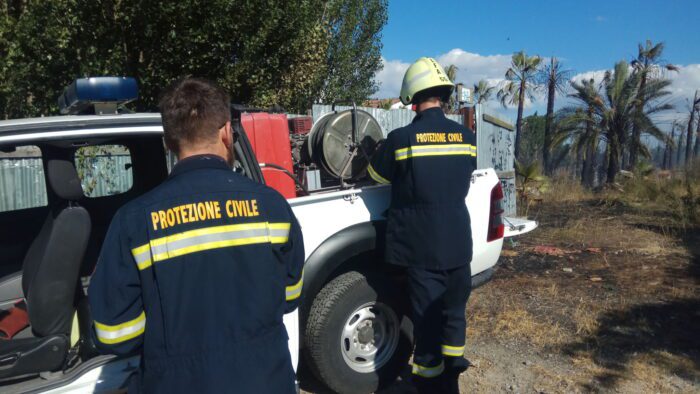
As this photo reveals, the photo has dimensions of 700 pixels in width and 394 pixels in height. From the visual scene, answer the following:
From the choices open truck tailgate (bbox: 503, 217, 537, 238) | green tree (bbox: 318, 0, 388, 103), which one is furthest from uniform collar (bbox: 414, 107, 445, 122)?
green tree (bbox: 318, 0, 388, 103)

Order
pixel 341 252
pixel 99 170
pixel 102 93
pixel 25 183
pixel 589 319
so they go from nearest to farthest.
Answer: pixel 102 93 → pixel 341 252 → pixel 589 319 → pixel 25 183 → pixel 99 170

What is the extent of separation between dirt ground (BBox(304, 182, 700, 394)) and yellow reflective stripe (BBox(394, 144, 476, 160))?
1611mm

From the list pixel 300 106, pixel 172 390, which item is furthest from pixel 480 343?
pixel 300 106

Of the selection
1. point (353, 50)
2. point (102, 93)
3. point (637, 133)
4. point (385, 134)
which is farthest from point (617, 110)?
point (102, 93)

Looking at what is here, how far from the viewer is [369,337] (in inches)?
133

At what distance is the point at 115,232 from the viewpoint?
1.45 meters

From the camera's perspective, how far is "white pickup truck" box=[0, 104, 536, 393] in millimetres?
2359

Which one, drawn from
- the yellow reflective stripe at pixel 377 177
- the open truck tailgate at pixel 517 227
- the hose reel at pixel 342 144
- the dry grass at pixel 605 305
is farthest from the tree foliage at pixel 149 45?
the open truck tailgate at pixel 517 227

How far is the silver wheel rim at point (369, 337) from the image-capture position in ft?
10.8

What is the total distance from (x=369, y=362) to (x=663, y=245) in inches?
265

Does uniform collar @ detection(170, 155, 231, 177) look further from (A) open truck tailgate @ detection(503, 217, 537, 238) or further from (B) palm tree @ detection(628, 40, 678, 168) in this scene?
(B) palm tree @ detection(628, 40, 678, 168)

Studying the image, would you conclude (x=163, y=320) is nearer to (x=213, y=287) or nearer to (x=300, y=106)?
(x=213, y=287)

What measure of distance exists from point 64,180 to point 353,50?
66.1ft

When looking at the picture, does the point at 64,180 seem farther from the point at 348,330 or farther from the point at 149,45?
the point at 149,45
